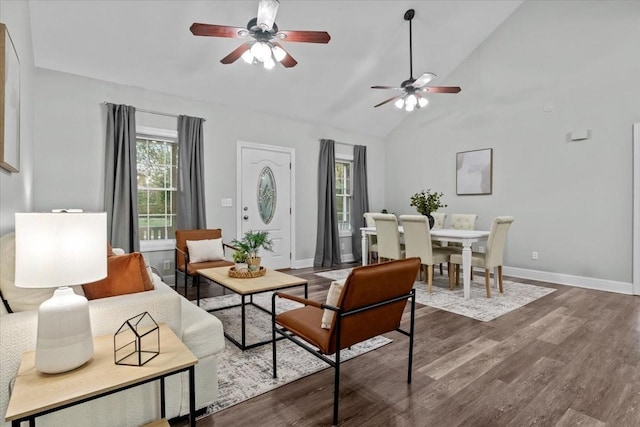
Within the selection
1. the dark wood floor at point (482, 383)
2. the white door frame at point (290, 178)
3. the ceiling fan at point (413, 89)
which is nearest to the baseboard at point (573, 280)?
the dark wood floor at point (482, 383)

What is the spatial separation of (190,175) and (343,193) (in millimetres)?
3237

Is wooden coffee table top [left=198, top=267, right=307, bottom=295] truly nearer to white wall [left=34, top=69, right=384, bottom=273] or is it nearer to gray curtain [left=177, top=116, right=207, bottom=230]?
gray curtain [left=177, top=116, right=207, bottom=230]

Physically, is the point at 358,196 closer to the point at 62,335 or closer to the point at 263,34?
the point at 263,34

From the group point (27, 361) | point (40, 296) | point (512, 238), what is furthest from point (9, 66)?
point (512, 238)

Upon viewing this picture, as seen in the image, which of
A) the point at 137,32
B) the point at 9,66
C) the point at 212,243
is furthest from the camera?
the point at 212,243

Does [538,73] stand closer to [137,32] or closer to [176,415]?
[137,32]

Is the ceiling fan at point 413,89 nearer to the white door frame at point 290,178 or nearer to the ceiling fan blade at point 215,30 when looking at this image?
the white door frame at point 290,178

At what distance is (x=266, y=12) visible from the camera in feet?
8.79

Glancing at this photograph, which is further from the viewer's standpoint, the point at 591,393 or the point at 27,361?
the point at 591,393

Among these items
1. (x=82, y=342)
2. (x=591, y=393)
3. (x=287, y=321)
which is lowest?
(x=591, y=393)

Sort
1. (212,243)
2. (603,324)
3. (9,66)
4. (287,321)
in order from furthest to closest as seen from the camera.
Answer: (212,243), (603,324), (287,321), (9,66)

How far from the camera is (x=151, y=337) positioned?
1.53 metres

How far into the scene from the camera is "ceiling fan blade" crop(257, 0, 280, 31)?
8.61ft

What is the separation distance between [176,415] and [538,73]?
6.25m
